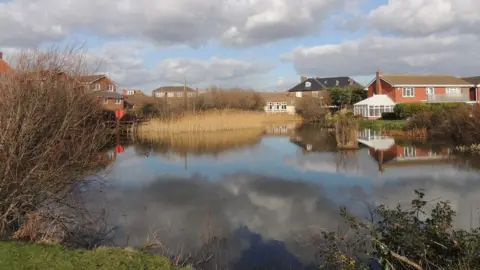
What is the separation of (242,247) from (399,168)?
9.21 meters

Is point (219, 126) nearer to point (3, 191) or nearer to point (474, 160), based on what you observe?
point (474, 160)

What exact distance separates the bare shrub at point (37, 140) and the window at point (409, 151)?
13343mm

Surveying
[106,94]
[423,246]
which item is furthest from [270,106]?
[423,246]

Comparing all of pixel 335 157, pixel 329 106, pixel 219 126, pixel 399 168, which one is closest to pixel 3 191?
pixel 399 168

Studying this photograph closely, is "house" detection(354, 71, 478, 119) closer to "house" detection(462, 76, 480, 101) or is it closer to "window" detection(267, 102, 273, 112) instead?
"house" detection(462, 76, 480, 101)

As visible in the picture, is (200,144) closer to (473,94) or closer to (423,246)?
(423,246)

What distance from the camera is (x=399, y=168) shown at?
14.4 m

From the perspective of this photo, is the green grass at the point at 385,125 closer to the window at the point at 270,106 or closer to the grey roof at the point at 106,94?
the grey roof at the point at 106,94

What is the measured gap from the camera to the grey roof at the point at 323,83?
77438 mm

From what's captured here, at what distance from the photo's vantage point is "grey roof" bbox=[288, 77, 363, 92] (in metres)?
77.4

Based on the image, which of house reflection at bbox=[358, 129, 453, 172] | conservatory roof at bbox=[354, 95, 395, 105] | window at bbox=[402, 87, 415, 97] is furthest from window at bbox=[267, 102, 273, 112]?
house reflection at bbox=[358, 129, 453, 172]

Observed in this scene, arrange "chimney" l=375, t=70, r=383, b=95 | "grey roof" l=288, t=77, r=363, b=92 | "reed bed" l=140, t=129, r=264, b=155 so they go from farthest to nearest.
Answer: "grey roof" l=288, t=77, r=363, b=92 < "chimney" l=375, t=70, r=383, b=95 < "reed bed" l=140, t=129, r=264, b=155

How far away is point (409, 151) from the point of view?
19.0 meters

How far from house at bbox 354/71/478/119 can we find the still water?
2074 cm
